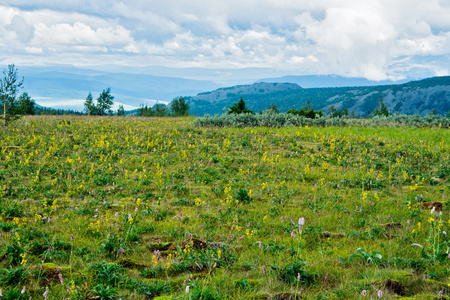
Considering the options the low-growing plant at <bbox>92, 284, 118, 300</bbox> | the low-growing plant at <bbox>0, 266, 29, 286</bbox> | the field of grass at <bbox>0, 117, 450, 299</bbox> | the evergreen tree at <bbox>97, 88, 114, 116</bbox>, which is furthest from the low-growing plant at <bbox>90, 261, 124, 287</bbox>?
the evergreen tree at <bbox>97, 88, 114, 116</bbox>

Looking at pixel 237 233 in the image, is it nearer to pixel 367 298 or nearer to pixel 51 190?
pixel 367 298

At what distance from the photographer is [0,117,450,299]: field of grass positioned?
4.35 meters

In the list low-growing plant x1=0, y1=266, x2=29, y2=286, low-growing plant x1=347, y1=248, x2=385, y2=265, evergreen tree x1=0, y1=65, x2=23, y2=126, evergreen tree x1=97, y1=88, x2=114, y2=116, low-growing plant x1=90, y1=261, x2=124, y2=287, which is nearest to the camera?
low-growing plant x1=0, y1=266, x2=29, y2=286

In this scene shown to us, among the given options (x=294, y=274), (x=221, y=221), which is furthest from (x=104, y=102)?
(x=294, y=274)

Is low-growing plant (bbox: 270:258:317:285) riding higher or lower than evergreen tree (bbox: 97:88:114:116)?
lower

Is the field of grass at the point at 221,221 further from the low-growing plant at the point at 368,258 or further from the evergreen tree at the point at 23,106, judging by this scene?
the evergreen tree at the point at 23,106

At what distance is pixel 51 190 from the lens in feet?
29.5

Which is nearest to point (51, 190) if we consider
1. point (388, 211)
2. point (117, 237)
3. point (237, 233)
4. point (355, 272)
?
point (117, 237)

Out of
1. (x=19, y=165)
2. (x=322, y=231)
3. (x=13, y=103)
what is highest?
(x=13, y=103)

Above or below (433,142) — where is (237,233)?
below

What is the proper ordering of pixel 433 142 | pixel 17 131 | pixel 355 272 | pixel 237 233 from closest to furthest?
1. pixel 355 272
2. pixel 237 233
3. pixel 433 142
4. pixel 17 131

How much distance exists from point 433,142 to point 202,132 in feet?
42.3

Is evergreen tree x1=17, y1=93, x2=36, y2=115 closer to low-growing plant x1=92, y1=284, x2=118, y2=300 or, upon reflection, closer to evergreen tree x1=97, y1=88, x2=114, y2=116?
low-growing plant x1=92, y1=284, x2=118, y2=300

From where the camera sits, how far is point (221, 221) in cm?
705
